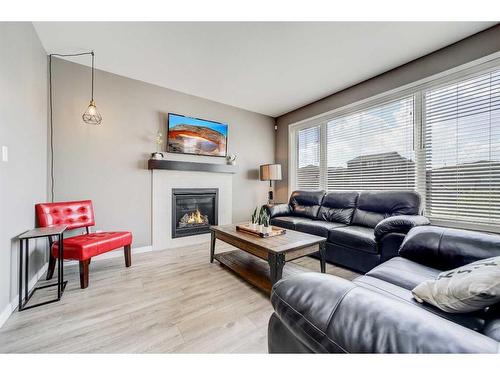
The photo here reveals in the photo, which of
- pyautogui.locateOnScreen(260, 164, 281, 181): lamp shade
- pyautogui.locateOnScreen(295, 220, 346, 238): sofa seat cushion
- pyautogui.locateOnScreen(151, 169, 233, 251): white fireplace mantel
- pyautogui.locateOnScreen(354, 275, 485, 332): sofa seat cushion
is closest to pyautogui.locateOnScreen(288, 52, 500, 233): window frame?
pyautogui.locateOnScreen(295, 220, 346, 238): sofa seat cushion

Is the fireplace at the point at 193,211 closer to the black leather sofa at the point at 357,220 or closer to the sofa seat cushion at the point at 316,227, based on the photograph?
the black leather sofa at the point at 357,220

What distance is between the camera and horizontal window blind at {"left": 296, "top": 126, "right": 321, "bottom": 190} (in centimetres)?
416

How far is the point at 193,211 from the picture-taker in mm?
3738

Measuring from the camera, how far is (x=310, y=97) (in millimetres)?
3842

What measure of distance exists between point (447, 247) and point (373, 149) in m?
2.18

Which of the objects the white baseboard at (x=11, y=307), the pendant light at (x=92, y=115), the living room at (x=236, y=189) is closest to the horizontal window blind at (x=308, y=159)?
the living room at (x=236, y=189)

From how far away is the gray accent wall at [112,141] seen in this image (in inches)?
105

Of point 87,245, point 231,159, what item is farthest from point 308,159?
point 87,245

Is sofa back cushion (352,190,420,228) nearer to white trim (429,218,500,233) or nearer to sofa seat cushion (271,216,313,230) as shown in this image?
white trim (429,218,500,233)

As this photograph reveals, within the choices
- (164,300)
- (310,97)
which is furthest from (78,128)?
(310,97)

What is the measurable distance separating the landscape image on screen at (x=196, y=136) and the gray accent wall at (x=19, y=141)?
1.53m
